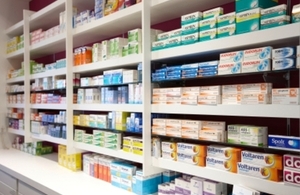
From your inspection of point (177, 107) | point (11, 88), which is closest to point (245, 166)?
point (177, 107)

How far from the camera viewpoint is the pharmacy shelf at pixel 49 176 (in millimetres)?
2232

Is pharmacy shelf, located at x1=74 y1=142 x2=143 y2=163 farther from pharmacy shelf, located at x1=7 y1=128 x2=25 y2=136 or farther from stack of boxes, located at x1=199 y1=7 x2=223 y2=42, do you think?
pharmacy shelf, located at x1=7 y1=128 x2=25 y2=136

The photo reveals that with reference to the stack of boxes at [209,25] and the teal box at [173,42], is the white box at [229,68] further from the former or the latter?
the teal box at [173,42]

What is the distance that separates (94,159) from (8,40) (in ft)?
9.27

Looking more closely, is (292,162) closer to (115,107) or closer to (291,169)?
(291,169)

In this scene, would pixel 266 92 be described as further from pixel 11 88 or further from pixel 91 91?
pixel 11 88

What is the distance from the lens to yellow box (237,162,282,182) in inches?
55.4

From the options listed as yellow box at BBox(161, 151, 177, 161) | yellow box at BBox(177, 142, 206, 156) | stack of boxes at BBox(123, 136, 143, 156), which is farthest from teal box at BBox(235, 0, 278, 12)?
stack of boxes at BBox(123, 136, 143, 156)

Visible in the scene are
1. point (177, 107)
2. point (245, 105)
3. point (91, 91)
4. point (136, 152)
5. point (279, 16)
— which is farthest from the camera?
point (91, 91)

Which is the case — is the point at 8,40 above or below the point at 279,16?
above

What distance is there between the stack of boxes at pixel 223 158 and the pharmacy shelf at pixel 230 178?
32mm

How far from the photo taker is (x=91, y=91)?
8.45ft

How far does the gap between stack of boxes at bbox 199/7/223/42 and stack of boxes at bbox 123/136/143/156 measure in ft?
2.98

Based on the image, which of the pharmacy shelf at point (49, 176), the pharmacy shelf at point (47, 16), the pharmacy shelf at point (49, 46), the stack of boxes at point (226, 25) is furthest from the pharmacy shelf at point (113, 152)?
the pharmacy shelf at point (47, 16)
